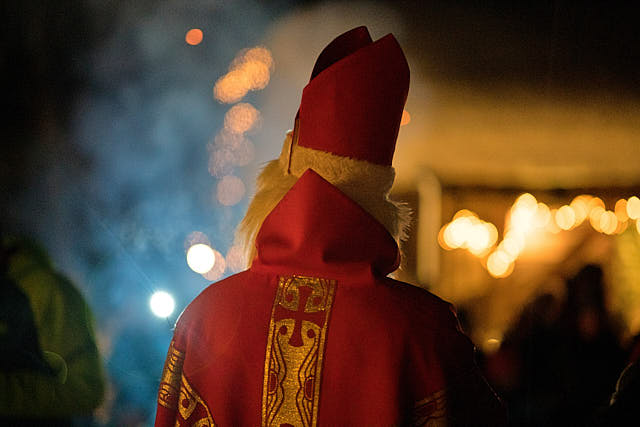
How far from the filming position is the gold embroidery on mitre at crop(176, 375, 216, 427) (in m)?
0.92

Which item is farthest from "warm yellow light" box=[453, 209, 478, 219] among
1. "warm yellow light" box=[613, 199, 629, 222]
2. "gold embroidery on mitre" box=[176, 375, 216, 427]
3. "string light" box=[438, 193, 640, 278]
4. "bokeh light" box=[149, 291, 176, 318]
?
"gold embroidery on mitre" box=[176, 375, 216, 427]

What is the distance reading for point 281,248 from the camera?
3.03 ft

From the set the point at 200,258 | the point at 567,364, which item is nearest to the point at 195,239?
the point at 200,258

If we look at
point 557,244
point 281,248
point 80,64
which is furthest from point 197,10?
point 557,244

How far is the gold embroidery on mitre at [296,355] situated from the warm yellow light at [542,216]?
15.3 ft

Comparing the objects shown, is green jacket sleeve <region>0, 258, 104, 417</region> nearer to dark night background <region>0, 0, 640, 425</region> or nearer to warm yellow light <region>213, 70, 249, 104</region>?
dark night background <region>0, 0, 640, 425</region>

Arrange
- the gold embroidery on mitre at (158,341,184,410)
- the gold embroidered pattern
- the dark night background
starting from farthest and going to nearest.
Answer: the dark night background < the gold embroidery on mitre at (158,341,184,410) < the gold embroidered pattern

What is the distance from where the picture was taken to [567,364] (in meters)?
2.79

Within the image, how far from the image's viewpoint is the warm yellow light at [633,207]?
157 inches

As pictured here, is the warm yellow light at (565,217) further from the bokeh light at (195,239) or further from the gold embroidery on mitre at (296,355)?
the gold embroidery on mitre at (296,355)

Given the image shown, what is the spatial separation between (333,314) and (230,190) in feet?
4.61

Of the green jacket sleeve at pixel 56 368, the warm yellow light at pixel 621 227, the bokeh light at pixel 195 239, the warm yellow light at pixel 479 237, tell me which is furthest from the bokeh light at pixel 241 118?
the warm yellow light at pixel 479 237

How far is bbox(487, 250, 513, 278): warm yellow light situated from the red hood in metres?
4.87

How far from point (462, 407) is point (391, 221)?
12.3 inches
